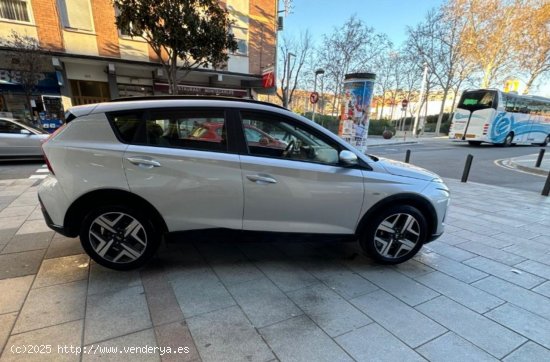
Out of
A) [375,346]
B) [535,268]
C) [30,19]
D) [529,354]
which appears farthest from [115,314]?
[30,19]

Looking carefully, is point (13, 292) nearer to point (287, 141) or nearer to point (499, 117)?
point (287, 141)

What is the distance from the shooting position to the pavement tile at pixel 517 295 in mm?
2654

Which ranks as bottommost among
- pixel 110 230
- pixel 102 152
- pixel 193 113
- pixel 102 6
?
pixel 110 230

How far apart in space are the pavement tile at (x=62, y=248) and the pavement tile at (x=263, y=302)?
2008 millimetres

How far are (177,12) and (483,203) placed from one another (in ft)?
32.3

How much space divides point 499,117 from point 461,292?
2074 cm

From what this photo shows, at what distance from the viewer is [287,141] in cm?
303

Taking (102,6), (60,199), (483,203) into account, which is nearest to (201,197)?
(60,199)

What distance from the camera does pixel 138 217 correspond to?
279 centimetres

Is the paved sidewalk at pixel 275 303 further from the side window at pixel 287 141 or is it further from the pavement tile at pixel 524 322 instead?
the side window at pixel 287 141

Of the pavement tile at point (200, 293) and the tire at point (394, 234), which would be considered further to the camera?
the tire at point (394, 234)

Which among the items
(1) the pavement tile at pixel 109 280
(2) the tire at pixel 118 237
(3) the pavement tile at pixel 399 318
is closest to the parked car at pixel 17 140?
(1) the pavement tile at pixel 109 280

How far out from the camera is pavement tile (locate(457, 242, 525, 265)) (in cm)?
359

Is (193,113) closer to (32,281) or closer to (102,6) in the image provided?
(32,281)
